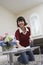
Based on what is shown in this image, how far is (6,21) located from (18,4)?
32.3 inches

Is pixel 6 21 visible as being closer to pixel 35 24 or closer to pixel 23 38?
pixel 35 24

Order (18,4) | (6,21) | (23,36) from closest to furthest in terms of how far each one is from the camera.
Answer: (23,36)
(18,4)
(6,21)

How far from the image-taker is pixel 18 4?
15.6 feet

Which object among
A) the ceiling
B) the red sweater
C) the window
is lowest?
the red sweater

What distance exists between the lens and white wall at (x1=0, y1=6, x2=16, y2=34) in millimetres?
4953

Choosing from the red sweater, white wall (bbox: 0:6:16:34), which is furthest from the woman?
white wall (bbox: 0:6:16:34)

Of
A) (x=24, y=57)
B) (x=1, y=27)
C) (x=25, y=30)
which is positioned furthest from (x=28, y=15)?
(x=24, y=57)

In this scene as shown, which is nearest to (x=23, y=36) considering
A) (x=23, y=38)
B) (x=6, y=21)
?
(x=23, y=38)

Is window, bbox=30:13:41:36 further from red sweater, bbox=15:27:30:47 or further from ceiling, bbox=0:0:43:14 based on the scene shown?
red sweater, bbox=15:27:30:47

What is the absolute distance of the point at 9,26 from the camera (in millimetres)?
5227

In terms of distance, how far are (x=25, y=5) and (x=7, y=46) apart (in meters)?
3.31

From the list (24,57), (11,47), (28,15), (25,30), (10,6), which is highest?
(10,6)

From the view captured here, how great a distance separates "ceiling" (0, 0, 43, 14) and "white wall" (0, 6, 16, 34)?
0.68ft

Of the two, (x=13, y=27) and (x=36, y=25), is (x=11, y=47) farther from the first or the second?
(x=13, y=27)
